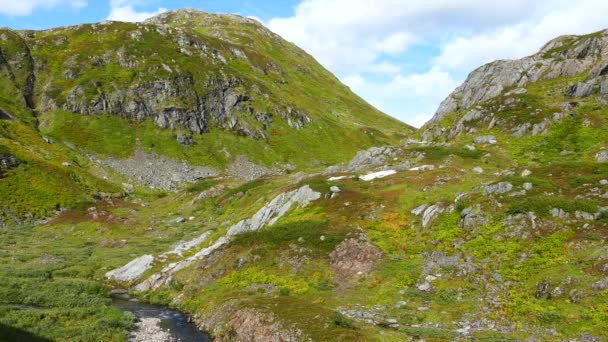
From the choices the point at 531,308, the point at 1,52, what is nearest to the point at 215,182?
the point at 531,308

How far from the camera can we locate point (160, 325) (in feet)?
117

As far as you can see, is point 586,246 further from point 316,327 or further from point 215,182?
point 215,182

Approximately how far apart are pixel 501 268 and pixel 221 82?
16259 centimetres

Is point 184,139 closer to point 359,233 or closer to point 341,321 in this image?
point 359,233

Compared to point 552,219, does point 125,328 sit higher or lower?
lower

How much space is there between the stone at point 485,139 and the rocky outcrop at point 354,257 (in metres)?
A: 41.4

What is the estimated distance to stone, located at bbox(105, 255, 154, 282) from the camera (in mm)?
50156

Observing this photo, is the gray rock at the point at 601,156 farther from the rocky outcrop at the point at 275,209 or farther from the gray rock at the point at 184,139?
the gray rock at the point at 184,139

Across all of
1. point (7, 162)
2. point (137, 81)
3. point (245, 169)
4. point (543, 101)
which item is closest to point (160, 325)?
point (543, 101)

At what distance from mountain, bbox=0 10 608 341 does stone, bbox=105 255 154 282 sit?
22 centimetres

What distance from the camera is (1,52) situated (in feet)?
516

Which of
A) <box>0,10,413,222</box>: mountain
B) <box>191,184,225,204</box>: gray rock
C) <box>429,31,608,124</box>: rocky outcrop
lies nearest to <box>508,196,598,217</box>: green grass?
<box>429,31,608,124</box>: rocky outcrop

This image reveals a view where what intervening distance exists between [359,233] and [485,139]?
41730 millimetres

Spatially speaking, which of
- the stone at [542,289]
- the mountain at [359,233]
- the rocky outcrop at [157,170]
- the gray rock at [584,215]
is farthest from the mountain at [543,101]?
the rocky outcrop at [157,170]
